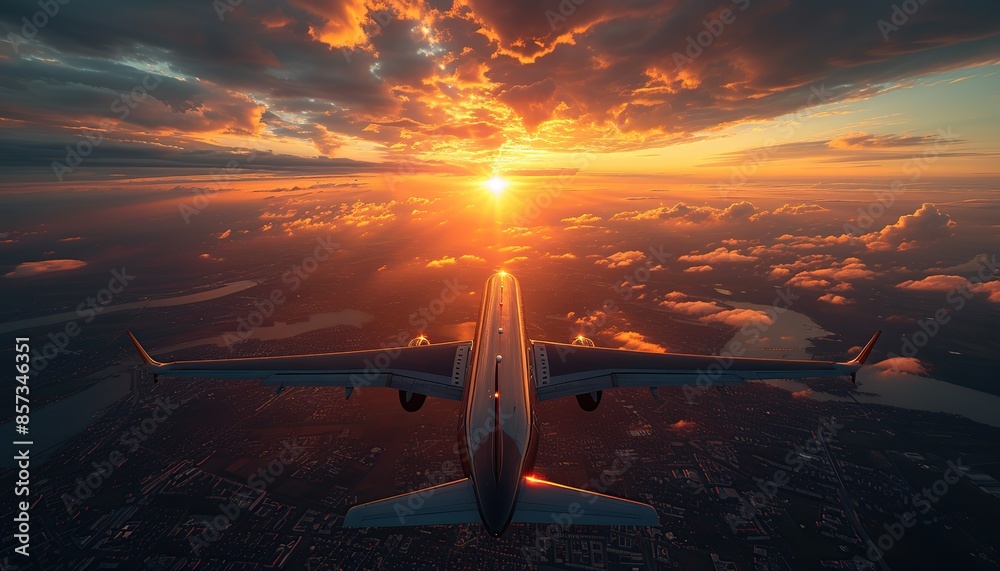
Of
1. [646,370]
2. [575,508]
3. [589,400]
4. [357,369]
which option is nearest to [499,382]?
[575,508]

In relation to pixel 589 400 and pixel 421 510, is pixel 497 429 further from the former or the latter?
pixel 589 400

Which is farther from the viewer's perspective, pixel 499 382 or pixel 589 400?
pixel 589 400

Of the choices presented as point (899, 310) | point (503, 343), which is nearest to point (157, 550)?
point (503, 343)

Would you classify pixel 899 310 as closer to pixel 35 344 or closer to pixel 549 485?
pixel 549 485

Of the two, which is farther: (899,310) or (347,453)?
(899,310)

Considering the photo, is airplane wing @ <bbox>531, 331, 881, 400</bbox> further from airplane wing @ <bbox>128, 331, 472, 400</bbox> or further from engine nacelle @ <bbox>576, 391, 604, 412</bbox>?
airplane wing @ <bbox>128, 331, 472, 400</bbox>

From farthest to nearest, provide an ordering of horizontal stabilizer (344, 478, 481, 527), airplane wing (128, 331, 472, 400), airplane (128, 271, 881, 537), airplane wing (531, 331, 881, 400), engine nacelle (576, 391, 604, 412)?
engine nacelle (576, 391, 604, 412), airplane wing (531, 331, 881, 400), airplane wing (128, 331, 472, 400), airplane (128, 271, 881, 537), horizontal stabilizer (344, 478, 481, 527)

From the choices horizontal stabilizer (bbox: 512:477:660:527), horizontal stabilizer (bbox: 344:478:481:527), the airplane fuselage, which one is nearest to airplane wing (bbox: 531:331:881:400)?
the airplane fuselage
